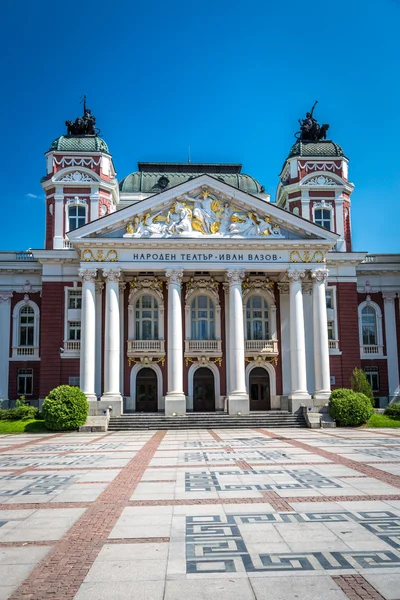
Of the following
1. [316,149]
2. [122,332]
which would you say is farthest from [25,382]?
[316,149]

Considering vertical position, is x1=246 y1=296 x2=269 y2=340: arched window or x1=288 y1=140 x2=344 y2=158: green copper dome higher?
x1=288 y1=140 x2=344 y2=158: green copper dome

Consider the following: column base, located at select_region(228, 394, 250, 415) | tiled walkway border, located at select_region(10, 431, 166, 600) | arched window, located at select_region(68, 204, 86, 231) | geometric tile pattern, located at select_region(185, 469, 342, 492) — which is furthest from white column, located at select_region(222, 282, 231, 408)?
tiled walkway border, located at select_region(10, 431, 166, 600)

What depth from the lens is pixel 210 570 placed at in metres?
7.38

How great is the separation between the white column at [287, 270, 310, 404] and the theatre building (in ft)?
0.30

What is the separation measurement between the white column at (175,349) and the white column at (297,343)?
7122mm

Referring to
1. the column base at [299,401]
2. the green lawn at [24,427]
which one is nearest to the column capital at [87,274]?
the green lawn at [24,427]

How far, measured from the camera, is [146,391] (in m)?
40.3

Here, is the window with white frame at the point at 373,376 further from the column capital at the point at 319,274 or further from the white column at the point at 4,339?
the white column at the point at 4,339

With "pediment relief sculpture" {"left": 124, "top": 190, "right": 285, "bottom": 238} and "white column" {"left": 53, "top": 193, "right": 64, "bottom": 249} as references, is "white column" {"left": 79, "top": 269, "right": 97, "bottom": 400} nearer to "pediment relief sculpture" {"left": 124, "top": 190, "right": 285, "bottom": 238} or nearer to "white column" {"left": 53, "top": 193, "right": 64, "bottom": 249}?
"pediment relief sculpture" {"left": 124, "top": 190, "right": 285, "bottom": 238}

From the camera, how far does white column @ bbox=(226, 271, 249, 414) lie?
119 ft

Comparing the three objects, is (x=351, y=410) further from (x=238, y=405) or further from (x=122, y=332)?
(x=122, y=332)

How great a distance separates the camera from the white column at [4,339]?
139ft

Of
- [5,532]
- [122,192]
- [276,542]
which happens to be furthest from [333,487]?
[122,192]

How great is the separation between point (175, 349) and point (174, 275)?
15.6 feet
